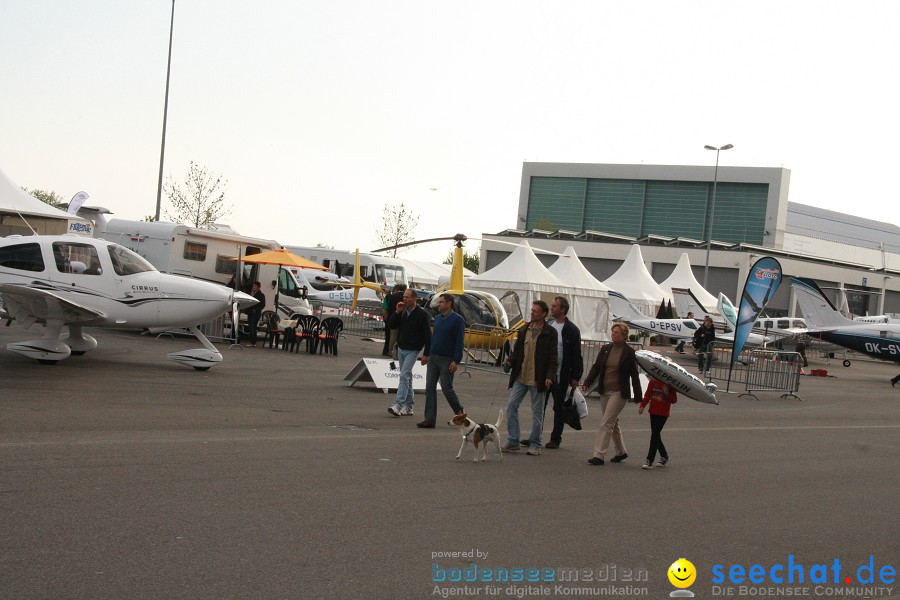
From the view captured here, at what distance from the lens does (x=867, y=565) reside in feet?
21.6

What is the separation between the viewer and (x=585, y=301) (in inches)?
1588

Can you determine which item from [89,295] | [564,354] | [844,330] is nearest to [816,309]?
[844,330]

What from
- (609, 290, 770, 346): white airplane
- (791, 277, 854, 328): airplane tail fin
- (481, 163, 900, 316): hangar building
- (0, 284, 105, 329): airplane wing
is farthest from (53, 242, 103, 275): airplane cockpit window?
(481, 163, 900, 316): hangar building

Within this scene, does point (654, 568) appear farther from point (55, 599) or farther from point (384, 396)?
point (384, 396)

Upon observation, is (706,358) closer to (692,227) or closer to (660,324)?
(660,324)

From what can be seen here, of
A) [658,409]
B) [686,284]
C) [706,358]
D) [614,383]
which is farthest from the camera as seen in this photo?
[686,284]

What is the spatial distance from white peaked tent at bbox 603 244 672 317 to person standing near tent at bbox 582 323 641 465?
36.9 m

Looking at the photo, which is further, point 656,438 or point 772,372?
point 772,372

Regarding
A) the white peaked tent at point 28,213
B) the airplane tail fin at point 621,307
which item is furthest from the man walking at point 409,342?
the airplane tail fin at point 621,307

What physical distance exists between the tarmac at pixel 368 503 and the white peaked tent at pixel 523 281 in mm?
23176

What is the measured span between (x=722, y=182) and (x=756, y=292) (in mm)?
59669

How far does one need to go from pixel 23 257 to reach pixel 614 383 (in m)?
11.1

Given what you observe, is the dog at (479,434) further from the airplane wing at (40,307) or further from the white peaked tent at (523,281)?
the white peaked tent at (523,281)

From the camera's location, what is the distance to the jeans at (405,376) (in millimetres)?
12812
